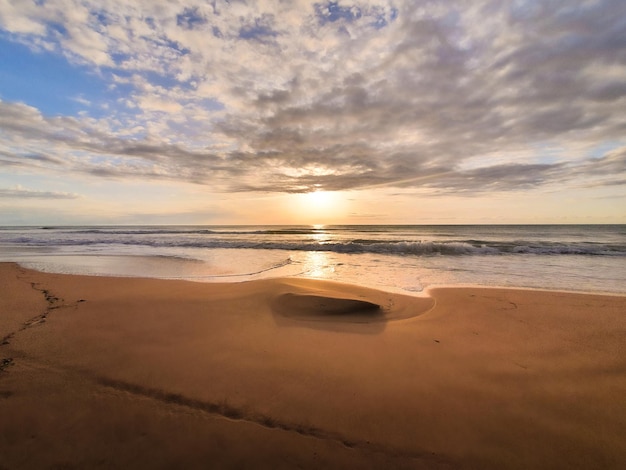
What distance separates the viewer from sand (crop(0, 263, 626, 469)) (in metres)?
2.34

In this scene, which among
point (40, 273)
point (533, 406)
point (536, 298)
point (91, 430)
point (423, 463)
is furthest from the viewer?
point (40, 273)

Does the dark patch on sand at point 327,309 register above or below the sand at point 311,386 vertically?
above

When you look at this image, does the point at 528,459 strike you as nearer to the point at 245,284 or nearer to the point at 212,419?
the point at 212,419

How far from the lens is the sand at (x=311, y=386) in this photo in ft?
7.67

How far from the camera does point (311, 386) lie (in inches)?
126

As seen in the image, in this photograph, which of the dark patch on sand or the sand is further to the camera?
the dark patch on sand

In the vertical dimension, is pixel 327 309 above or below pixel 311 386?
above

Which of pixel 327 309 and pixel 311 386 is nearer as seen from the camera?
pixel 311 386

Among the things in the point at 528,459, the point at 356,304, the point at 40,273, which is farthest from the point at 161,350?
the point at 40,273

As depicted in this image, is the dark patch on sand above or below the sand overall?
above

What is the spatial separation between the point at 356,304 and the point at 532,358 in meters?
2.88

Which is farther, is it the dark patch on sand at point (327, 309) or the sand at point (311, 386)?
the dark patch on sand at point (327, 309)

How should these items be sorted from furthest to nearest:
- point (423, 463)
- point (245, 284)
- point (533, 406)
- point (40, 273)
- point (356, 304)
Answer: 1. point (40, 273)
2. point (245, 284)
3. point (356, 304)
4. point (533, 406)
5. point (423, 463)

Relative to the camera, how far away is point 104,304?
615 centimetres
